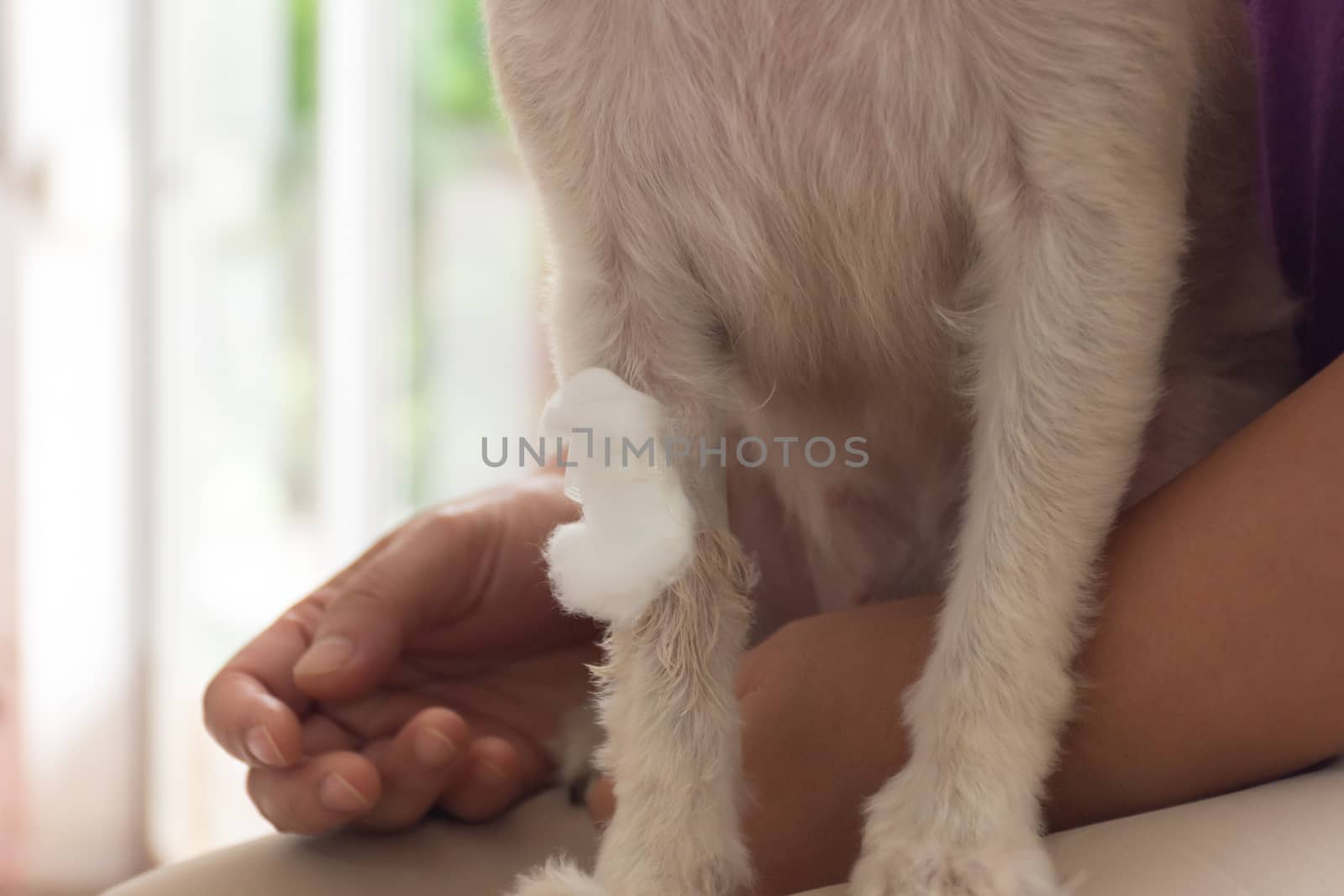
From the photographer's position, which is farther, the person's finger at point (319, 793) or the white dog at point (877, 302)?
the person's finger at point (319, 793)

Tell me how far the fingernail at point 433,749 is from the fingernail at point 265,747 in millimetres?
95

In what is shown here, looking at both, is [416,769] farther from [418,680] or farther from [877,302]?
[877,302]

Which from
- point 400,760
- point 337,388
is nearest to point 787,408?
point 400,760

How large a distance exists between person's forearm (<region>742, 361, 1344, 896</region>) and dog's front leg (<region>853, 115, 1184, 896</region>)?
28 millimetres

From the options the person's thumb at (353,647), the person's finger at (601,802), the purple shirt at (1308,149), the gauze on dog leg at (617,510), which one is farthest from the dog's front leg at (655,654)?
the purple shirt at (1308,149)

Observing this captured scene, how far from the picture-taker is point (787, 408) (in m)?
0.87

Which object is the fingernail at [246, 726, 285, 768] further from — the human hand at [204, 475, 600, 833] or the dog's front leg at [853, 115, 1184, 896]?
the dog's front leg at [853, 115, 1184, 896]

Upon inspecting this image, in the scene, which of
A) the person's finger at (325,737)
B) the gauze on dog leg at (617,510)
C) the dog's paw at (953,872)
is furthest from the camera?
the person's finger at (325,737)

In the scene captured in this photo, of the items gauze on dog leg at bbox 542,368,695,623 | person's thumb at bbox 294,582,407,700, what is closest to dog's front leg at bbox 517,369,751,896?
gauze on dog leg at bbox 542,368,695,623

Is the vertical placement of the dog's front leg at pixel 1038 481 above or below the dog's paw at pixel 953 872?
above

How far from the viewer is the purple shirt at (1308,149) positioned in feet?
2.67

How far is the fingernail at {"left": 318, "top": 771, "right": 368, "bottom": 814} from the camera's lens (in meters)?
0.85

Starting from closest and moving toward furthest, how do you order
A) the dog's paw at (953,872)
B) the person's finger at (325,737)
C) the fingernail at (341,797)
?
the dog's paw at (953,872), the fingernail at (341,797), the person's finger at (325,737)

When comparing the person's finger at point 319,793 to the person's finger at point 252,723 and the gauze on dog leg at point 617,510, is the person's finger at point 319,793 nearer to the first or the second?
the person's finger at point 252,723
